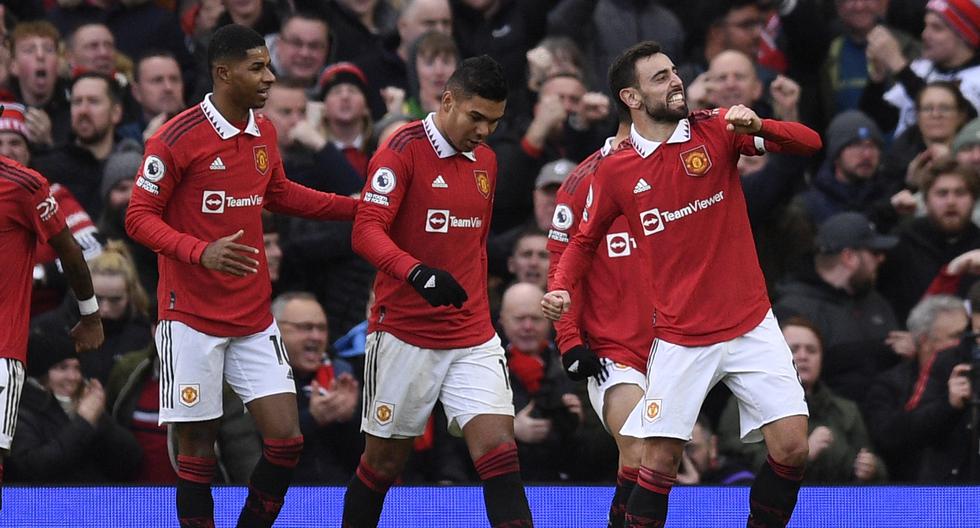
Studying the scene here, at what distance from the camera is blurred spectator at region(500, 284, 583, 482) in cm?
981

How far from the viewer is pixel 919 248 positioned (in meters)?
11.3

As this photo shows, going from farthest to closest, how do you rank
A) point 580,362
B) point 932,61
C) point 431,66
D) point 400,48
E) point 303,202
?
1. point 400,48
2. point 932,61
3. point 431,66
4. point 303,202
5. point 580,362

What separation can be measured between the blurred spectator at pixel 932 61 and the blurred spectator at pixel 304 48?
3593 millimetres

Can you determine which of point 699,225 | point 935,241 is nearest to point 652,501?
point 699,225

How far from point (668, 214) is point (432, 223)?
1052 millimetres

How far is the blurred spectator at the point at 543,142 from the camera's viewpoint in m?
11.7

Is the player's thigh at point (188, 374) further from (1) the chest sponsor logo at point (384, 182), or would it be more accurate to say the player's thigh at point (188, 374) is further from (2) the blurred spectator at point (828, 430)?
(2) the blurred spectator at point (828, 430)

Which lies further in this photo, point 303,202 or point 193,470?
point 303,202

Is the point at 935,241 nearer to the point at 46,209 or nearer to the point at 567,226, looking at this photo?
the point at 567,226

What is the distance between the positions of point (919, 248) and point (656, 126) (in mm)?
3574

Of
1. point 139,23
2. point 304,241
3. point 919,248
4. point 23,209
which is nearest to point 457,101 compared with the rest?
point 23,209

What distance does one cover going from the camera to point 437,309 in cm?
850

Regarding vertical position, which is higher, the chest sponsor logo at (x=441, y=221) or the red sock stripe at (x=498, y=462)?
the chest sponsor logo at (x=441, y=221)

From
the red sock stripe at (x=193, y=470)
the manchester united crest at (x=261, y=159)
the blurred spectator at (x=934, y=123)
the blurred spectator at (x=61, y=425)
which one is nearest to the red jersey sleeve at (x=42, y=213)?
the manchester united crest at (x=261, y=159)
